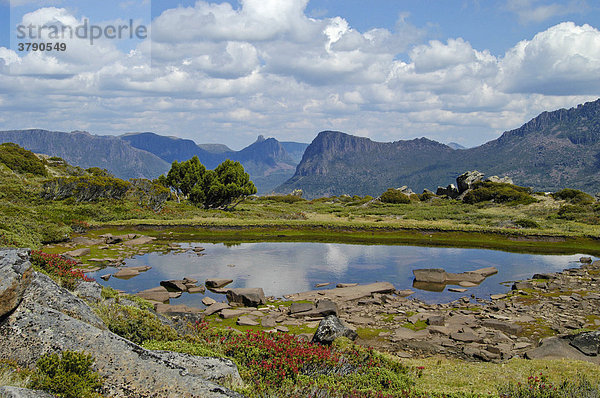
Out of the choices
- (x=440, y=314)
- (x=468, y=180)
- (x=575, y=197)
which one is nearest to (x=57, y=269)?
(x=440, y=314)

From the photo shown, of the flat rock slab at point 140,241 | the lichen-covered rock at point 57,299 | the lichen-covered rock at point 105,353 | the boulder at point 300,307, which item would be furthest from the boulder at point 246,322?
the flat rock slab at point 140,241

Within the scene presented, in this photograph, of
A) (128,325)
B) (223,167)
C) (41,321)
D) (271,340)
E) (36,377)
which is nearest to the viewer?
(36,377)

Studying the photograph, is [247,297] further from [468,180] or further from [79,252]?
[468,180]

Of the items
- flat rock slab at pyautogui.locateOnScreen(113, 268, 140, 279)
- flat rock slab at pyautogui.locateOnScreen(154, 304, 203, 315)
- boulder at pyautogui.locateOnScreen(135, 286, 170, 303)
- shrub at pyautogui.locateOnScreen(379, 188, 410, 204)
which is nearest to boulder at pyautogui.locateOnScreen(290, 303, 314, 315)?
flat rock slab at pyautogui.locateOnScreen(154, 304, 203, 315)

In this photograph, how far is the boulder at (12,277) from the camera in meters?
8.05

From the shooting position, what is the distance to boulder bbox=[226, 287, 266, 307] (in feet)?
71.5

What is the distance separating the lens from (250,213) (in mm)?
63562

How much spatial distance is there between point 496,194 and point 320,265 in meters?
60.1

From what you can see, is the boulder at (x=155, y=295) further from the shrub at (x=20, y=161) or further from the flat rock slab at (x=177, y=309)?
the shrub at (x=20, y=161)

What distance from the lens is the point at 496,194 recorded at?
79.1 metres

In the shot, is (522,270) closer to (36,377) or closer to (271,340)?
(271,340)

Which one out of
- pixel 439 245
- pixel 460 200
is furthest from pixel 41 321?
pixel 460 200

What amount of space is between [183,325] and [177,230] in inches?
1355

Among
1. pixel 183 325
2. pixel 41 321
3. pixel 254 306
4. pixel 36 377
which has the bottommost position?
pixel 254 306
